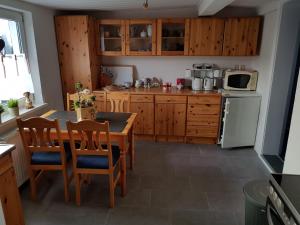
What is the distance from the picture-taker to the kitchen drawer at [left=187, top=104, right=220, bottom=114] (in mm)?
3638

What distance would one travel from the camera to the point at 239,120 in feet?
11.5

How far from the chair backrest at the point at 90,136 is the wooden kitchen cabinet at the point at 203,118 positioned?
1852 mm

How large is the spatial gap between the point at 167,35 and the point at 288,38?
1.76 meters

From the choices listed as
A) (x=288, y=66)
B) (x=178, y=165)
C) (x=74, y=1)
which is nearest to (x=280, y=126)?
(x=288, y=66)

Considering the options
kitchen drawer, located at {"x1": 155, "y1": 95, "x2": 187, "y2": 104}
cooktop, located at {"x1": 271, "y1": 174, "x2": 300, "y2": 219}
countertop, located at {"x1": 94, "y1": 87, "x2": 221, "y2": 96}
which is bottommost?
cooktop, located at {"x1": 271, "y1": 174, "x2": 300, "y2": 219}

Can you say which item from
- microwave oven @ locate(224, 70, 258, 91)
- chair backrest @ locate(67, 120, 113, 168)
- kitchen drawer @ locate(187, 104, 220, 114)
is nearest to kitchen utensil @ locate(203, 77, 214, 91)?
microwave oven @ locate(224, 70, 258, 91)

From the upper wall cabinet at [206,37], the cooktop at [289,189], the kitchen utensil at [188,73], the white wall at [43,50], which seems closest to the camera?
the cooktop at [289,189]

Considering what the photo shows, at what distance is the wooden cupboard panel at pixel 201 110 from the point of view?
364 centimetres

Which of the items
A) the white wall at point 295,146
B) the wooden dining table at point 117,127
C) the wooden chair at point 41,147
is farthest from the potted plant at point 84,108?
the white wall at point 295,146

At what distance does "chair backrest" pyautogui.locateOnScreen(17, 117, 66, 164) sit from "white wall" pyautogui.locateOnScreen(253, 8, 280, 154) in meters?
2.80

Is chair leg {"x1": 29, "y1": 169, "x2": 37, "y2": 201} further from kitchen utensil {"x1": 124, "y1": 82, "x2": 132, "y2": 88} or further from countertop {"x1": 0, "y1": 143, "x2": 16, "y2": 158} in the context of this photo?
kitchen utensil {"x1": 124, "y1": 82, "x2": 132, "y2": 88}

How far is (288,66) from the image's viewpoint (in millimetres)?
3014

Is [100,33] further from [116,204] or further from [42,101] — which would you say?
[116,204]

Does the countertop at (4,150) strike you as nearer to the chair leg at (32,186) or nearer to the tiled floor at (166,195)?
the chair leg at (32,186)
